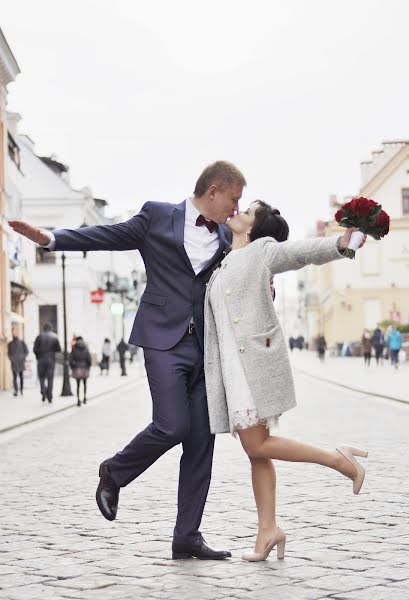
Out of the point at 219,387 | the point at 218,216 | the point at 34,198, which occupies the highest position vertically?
the point at 34,198

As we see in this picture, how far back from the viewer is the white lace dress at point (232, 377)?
5.42 m

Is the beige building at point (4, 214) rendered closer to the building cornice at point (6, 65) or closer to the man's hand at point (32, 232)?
the building cornice at point (6, 65)

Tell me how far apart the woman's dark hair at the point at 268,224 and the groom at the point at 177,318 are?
→ 18cm

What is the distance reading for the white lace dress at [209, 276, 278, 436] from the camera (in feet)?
17.8

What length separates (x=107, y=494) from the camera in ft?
19.0

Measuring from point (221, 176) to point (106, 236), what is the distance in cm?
64

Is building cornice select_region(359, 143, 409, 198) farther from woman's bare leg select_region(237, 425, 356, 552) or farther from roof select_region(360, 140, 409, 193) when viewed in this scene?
woman's bare leg select_region(237, 425, 356, 552)

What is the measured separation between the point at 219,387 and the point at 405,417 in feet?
39.1

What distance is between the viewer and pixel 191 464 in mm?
5742

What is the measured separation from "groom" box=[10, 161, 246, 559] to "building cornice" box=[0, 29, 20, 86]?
26.7 meters

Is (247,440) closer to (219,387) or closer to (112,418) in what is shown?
(219,387)

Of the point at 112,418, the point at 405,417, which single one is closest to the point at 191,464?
the point at 405,417

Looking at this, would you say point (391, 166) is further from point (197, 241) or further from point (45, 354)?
point (197, 241)

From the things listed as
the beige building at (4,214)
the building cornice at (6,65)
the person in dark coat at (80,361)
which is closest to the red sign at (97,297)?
the beige building at (4,214)
